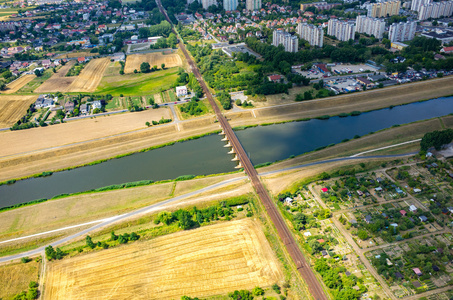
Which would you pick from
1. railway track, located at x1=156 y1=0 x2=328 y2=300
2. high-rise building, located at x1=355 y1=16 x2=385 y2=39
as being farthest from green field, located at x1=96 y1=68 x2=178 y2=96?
high-rise building, located at x1=355 y1=16 x2=385 y2=39

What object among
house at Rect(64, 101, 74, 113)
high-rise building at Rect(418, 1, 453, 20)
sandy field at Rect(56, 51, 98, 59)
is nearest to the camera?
house at Rect(64, 101, 74, 113)

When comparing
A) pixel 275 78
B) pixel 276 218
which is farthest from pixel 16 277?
pixel 275 78

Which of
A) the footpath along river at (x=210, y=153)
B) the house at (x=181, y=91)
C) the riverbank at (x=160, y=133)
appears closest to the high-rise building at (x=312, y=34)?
the riverbank at (x=160, y=133)

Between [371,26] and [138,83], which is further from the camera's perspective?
[371,26]

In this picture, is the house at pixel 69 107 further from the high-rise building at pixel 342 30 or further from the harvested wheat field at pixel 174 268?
the high-rise building at pixel 342 30

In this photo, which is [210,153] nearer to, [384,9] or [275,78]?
[275,78]

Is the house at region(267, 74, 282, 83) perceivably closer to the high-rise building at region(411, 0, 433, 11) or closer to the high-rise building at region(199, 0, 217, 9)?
the high-rise building at region(411, 0, 433, 11)

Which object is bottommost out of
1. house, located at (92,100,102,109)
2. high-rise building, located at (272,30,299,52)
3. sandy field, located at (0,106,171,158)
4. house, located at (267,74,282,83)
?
sandy field, located at (0,106,171,158)
